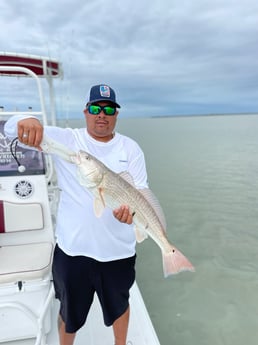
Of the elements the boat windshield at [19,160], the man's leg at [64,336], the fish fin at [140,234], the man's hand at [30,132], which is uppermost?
the man's hand at [30,132]

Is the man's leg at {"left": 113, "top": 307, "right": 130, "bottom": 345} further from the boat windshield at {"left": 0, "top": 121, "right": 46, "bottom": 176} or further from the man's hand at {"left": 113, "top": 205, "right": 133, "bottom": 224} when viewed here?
the boat windshield at {"left": 0, "top": 121, "right": 46, "bottom": 176}

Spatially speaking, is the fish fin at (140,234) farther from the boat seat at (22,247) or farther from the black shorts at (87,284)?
the boat seat at (22,247)

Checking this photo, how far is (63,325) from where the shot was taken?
1978 mm

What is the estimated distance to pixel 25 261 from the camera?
2.36 m

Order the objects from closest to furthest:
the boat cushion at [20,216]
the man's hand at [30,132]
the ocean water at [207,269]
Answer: the man's hand at [30,132], the boat cushion at [20,216], the ocean water at [207,269]

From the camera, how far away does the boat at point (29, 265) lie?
2221mm

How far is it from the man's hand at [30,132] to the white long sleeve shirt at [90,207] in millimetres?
216

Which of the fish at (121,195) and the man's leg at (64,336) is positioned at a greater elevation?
the fish at (121,195)

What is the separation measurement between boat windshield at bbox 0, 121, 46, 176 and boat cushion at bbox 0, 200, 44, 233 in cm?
33

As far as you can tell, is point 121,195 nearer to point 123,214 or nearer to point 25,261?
point 123,214

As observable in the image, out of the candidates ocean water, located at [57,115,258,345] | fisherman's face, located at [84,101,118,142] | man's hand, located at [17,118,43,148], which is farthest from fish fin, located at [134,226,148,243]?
ocean water, located at [57,115,258,345]

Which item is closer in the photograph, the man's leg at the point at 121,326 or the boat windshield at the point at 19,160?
the man's leg at the point at 121,326

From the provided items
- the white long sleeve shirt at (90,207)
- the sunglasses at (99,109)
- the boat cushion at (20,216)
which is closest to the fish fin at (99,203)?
the white long sleeve shirt at (90,207)

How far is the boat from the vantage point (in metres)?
2.22
